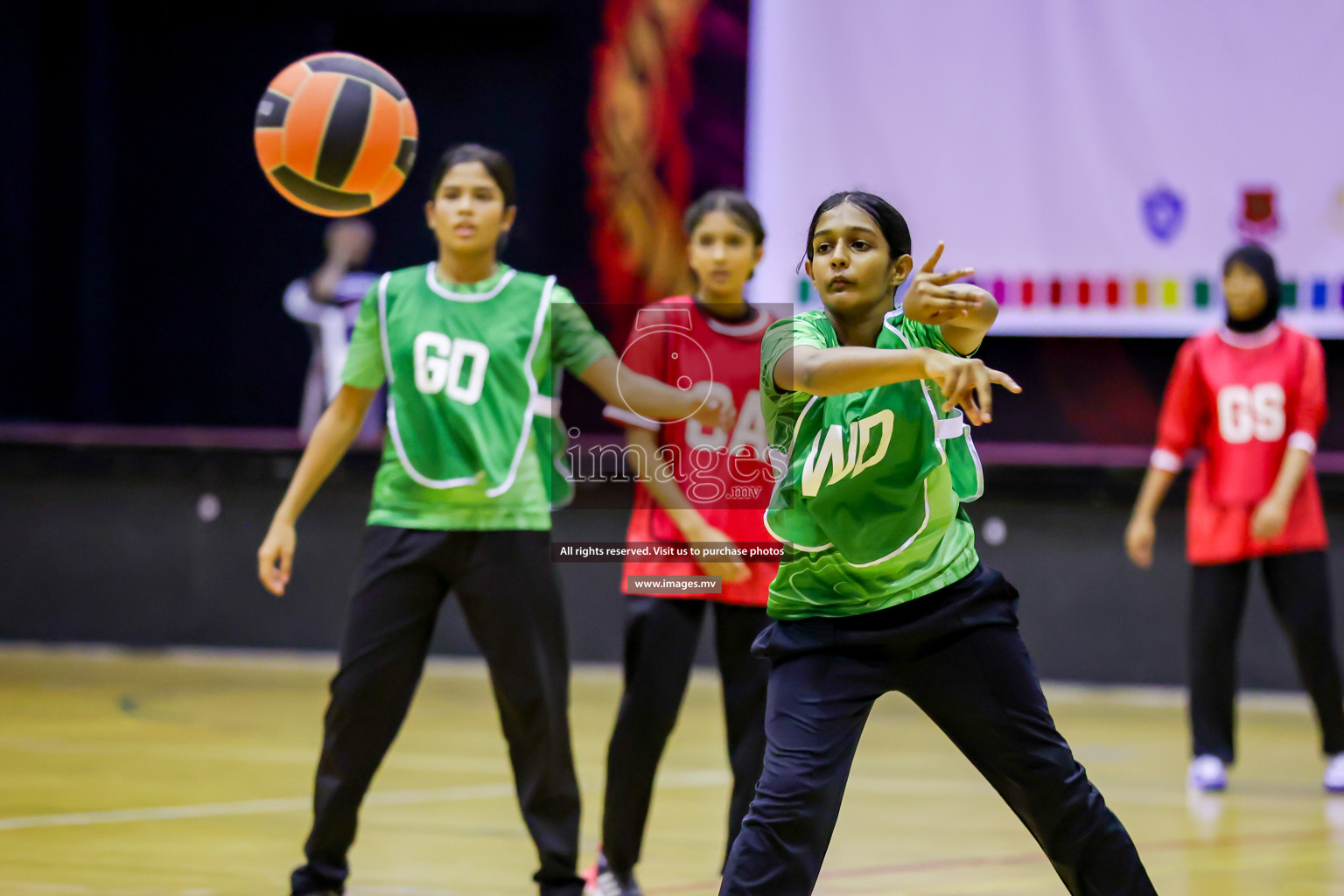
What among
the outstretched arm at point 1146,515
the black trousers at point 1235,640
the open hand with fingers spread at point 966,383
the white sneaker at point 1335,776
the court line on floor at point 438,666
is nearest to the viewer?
the open hand with fingers spread at point 966,383

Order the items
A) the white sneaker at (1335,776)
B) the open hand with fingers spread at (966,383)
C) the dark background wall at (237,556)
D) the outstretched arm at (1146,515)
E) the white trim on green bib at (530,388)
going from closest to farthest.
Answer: the open hand with fingers spread at (966,383), the white trim on green bib at (530,388), the white sneaker at (1335,776), the outstretched arm at (1146,515), the dark background wall at (237,556)

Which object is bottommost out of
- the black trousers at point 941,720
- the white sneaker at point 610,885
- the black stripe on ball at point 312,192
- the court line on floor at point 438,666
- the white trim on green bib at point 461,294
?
the court line on floor at point 438,666

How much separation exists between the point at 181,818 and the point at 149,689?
10.2ft

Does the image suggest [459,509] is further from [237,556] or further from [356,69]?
[237,556]

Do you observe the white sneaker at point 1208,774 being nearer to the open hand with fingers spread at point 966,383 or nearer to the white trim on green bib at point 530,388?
the white trim on green bib at point 530,388

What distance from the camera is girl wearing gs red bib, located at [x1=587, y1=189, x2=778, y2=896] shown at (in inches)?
161

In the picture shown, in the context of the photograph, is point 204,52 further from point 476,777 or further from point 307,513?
point 476,777

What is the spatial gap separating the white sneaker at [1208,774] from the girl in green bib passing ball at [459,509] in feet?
9.31

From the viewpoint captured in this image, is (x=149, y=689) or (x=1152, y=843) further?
(x=149, y=689)

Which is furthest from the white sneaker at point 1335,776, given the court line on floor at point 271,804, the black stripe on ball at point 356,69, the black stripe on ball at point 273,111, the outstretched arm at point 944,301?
the black stripe on ball at point 273,111

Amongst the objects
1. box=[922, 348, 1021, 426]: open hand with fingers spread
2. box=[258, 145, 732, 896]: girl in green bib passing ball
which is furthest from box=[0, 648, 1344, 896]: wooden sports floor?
box=[922, 348, 1021, 426]: open hand with fingers spread

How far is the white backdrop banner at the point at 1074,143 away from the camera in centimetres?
831

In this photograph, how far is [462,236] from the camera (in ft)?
13.1

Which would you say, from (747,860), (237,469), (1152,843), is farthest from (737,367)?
(237,469)
